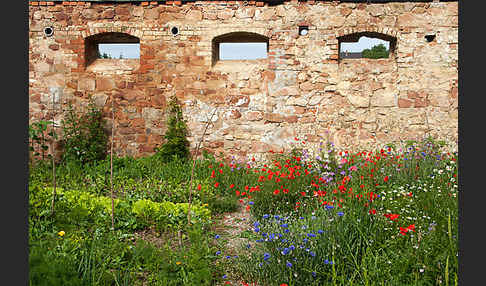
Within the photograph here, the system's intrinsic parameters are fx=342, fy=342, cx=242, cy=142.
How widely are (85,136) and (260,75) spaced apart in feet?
11.6

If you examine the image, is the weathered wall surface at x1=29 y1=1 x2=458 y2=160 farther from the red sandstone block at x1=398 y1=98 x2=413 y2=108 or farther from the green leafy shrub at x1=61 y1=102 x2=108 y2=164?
the green leafy shrub at x1=61 y1=102 x2=108 y2=164

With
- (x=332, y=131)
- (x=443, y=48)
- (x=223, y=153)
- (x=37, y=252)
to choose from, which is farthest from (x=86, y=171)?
(x=443, y=48)

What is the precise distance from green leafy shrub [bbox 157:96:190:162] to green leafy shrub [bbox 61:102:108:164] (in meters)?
1.15

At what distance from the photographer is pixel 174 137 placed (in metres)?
6.37

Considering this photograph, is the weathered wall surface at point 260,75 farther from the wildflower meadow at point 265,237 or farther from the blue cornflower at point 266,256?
the blue cornflower at point 266,256

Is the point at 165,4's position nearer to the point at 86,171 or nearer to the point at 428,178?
the point at 86,171

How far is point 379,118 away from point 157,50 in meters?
4.36

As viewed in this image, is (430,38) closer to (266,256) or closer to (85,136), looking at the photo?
(266,256)

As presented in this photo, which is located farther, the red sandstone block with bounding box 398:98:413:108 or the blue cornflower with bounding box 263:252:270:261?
the red sandstone block with bounding box 398:98:413:108

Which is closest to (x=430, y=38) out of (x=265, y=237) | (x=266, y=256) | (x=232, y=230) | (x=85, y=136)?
(x=232, y=230)

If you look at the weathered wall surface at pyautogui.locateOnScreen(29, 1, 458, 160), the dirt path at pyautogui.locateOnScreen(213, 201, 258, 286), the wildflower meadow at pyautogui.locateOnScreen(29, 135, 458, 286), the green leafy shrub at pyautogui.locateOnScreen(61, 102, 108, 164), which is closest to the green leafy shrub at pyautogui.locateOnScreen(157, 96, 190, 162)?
the weathered wall surface at pyautogui.locateOnScreen(29, 1, 458, 160)

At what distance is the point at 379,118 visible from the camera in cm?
630

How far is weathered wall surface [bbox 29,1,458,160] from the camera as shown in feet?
20.4

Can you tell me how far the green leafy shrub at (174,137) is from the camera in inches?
249
